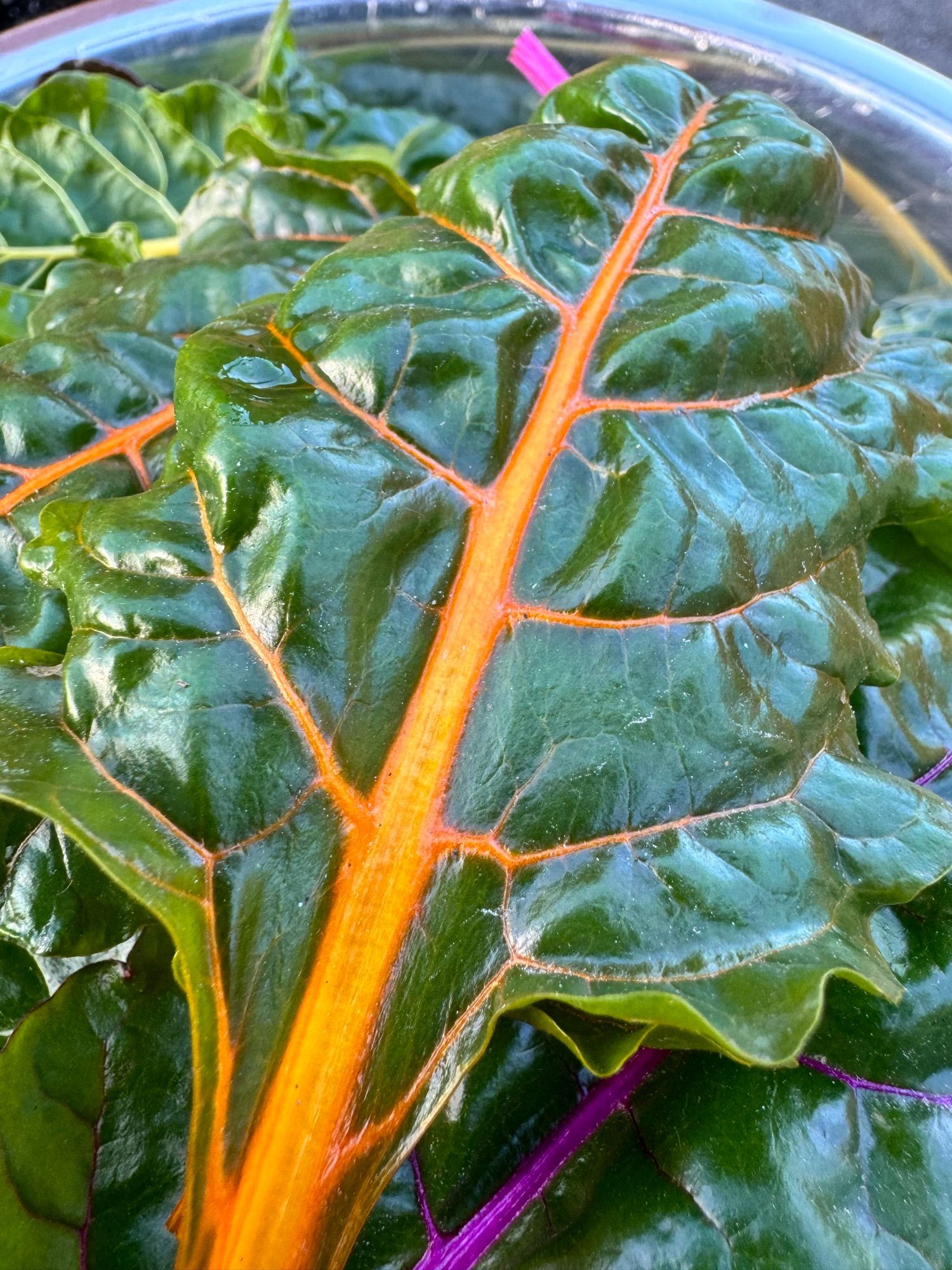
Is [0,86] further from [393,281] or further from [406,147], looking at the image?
[393,281]

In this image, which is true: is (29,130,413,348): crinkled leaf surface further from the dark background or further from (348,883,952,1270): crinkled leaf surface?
the dark background

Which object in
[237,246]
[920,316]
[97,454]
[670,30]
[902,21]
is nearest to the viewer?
[97,454]

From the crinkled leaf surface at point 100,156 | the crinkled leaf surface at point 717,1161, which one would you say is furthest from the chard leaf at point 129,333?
the crinkled leaf surface at point 717,1161

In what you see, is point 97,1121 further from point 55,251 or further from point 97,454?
point 55,251

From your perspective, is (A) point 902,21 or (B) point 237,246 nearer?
(B) point 237,246

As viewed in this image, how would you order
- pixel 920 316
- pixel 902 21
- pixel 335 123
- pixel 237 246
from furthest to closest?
A: pixel 902 21 < pixel 335 123 < pixel 920 316 < pixel 237 246

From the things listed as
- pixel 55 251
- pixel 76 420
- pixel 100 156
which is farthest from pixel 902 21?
pixel 76 420

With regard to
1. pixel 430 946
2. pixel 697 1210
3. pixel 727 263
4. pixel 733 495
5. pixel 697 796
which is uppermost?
pixel 727 263

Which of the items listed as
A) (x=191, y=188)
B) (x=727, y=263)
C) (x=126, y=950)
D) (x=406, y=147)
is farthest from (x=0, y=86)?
(x=126, y=950)
